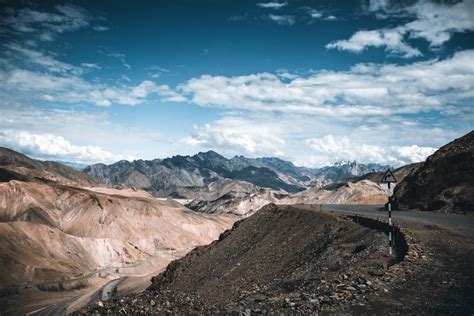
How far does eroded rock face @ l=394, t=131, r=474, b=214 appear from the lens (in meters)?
36.0

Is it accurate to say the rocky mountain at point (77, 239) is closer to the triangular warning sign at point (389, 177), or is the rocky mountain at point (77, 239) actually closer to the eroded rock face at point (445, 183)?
the eroded rock face at point (445, 183)

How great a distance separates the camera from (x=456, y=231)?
2148 cm

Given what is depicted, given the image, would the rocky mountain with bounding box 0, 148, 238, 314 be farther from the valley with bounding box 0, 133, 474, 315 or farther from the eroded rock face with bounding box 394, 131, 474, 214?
the eroded rock face with bounding box 394, 131, 474, 214

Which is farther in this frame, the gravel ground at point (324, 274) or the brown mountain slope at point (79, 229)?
the brown mountain slope at point (79, 229)

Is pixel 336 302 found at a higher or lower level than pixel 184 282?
higher

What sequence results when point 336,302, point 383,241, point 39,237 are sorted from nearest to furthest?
point 336,302 → point 383,241 → point 39,237

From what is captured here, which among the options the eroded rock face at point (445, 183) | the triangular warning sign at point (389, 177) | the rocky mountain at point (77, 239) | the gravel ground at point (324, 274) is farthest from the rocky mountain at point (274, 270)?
the rocky mountain at point (77, 239)

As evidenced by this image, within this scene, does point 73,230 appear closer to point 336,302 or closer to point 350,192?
point 350,192

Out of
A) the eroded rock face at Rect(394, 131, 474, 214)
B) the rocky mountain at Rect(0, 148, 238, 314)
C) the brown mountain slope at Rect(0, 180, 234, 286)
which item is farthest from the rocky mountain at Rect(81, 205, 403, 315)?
the brown mountain slope at Rect(0, 180, 234, 286)

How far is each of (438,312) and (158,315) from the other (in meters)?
7.47

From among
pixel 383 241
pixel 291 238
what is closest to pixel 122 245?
pixel 291 238

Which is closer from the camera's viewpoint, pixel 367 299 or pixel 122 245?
pixel 367 299

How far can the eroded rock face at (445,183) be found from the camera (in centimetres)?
3603

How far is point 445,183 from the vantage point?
136 ft
